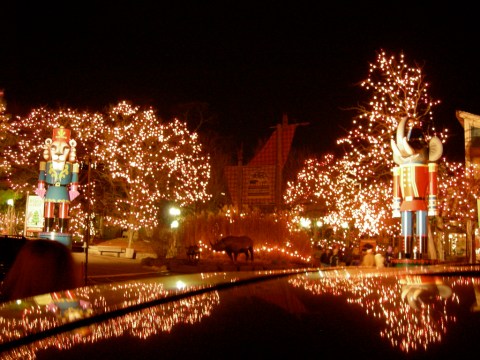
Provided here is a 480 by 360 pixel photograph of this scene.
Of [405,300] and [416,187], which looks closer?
[405,300]

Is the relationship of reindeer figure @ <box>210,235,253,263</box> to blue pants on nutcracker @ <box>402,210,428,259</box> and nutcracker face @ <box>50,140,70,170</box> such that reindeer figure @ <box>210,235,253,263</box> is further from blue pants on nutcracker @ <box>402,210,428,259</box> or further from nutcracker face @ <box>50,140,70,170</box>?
blue pants on nutcracker @ <box>402,210,428,259</box>

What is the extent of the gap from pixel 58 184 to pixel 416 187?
1589cm

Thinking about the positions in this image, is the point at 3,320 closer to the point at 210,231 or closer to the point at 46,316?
the point at 46,316

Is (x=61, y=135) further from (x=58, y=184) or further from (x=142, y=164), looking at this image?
(x=142, y=164)

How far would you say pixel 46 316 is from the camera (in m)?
4.54

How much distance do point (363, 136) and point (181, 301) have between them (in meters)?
24.0

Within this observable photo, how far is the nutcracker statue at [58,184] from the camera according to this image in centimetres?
2648

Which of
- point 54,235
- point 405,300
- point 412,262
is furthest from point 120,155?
point 405,300

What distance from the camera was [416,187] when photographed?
17.2 meters

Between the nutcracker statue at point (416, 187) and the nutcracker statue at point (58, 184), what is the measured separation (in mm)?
14798

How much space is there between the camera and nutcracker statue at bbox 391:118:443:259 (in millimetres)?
17156

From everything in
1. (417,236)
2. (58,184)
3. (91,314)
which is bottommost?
(91,314)

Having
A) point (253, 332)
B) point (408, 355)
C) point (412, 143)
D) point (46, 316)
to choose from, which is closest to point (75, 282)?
point (46, 316)

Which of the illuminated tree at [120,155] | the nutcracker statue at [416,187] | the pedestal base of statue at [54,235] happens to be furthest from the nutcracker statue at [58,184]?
the nutcracker statue at [416,187]
